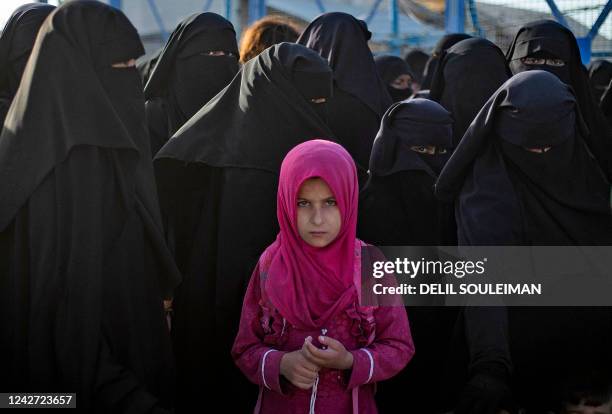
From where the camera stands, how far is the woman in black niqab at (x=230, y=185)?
2.84 meters

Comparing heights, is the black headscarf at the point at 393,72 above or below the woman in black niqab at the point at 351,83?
above

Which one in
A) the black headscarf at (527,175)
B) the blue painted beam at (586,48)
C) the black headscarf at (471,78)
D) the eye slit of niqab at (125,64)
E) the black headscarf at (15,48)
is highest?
the blue painted beam at (586,48)

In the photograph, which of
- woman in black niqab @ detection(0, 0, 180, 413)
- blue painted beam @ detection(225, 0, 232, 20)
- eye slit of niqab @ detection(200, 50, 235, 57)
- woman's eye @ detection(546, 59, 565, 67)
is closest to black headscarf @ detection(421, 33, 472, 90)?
woman's eye @ detection(546, 59, 565, 67)

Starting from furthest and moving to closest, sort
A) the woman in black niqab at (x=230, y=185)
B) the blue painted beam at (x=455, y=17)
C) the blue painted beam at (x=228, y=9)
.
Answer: the blue painted beam at (x=228, y=9) → the blue painted beam at (x=455, y=17) → the woman in black niqab at (x=230, y=185)

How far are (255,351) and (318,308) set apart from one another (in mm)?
208

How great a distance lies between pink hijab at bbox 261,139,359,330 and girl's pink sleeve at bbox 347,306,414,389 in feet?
0.36

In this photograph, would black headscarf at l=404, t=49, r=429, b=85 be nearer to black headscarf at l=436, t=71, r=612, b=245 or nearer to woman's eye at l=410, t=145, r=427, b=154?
woman's eye at l=410, t=145, r=427, b=154

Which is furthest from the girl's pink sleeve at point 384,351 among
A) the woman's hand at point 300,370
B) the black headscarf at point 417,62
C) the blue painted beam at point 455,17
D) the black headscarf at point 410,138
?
the blue painted beam at point 455,17

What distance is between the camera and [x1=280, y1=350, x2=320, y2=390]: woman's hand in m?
2.00

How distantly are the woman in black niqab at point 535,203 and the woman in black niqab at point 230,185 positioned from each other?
2.05 feet

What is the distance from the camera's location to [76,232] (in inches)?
87.4

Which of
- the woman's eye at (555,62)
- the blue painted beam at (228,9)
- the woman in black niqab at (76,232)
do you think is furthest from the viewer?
the blue painted beam at (228,9)

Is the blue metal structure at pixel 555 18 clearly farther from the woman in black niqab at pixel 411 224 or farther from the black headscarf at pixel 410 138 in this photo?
the woman in black niqab at pixel 411 224

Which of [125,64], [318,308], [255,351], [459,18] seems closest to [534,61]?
[125,64]
